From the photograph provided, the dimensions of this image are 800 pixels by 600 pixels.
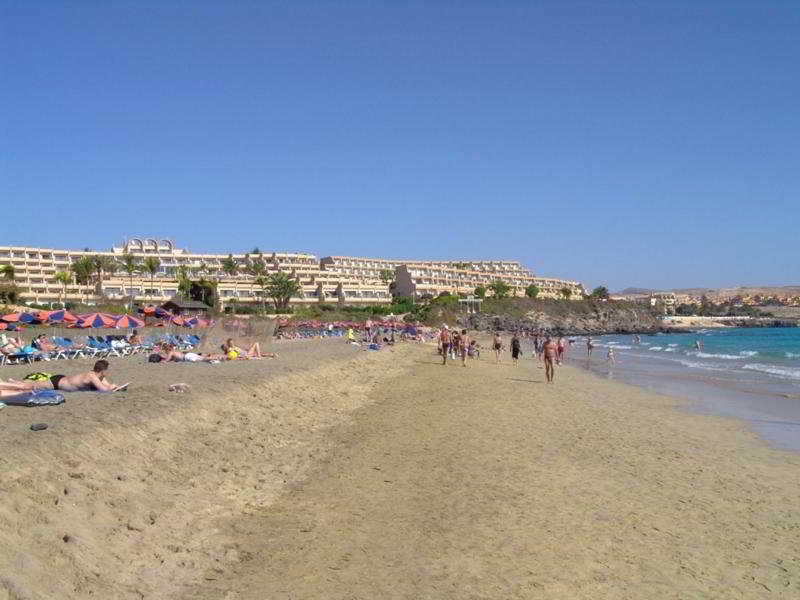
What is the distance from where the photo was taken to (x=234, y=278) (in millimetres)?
95125

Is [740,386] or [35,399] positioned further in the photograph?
[740,386]

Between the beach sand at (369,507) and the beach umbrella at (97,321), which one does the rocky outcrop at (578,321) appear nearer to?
the beach umbrella at (97,321)

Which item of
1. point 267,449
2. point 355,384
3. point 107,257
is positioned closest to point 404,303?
point 107,257

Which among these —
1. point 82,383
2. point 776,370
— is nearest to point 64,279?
point 82,383

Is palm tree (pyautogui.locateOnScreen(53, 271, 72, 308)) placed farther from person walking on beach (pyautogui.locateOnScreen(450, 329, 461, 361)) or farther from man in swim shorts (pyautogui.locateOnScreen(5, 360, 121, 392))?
man in swim shorts (pyautogui.locateOnScreen(5, 360, 121, 392))

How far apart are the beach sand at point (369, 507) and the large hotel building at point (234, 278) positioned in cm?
6902

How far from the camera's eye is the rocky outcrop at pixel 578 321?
92750 millimetres

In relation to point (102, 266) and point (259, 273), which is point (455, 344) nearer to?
point (102, 266)

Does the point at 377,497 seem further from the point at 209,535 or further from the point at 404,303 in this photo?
the point at 404,303

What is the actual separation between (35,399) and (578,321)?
109 metres

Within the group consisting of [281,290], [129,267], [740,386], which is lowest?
[740,386]

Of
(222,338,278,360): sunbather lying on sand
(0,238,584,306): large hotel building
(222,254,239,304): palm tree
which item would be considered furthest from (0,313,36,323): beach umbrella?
(222,254,239,304): palm tree

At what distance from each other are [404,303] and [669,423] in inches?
3336

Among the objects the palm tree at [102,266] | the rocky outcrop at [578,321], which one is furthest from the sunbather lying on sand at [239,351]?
the rocky outcrop at [578,321]
